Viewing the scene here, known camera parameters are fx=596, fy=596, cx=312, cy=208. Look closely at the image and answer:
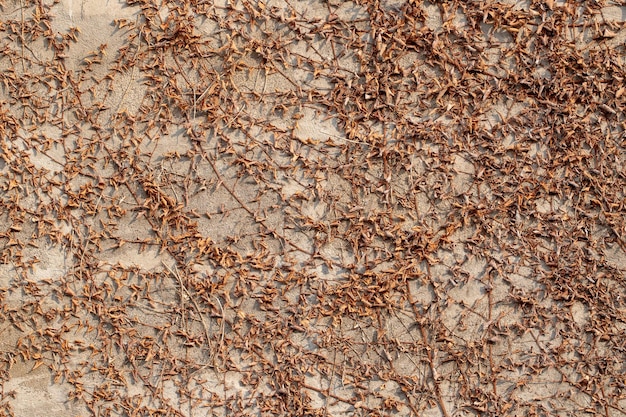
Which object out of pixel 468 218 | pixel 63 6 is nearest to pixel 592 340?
pixel 468 218

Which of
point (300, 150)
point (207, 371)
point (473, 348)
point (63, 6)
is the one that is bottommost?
point (207, 371)

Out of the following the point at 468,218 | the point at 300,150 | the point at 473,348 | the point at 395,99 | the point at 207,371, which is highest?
the point at 395,99

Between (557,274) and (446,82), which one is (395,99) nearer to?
(446,82)

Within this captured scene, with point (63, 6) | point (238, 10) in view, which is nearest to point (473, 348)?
point (238, 10)

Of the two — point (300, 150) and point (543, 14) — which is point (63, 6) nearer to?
point (300, 150)

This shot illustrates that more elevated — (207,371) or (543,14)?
(543,14)

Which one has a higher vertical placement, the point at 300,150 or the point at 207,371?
the point at 300,150
